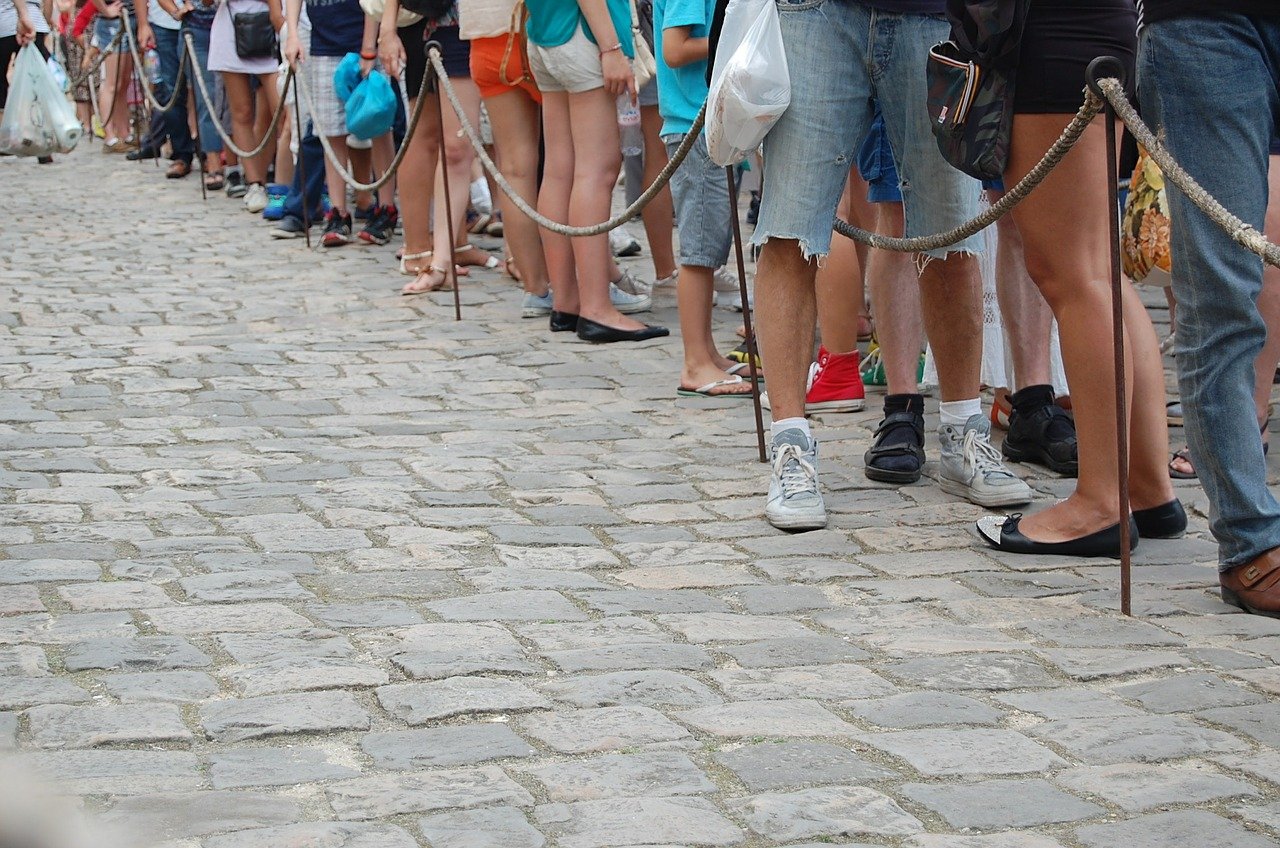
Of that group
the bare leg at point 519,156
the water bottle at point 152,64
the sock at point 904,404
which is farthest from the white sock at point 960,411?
the water bottle at point 152,64

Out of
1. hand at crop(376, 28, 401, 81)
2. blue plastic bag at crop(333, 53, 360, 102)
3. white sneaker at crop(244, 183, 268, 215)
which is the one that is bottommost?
white sneaker at crop(244, 183, 268, 215)

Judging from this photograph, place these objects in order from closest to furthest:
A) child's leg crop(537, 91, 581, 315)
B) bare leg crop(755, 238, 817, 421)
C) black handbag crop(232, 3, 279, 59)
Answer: bare leg crop(755, 238, 817, 421) < child's leg crop(537, 91, 581, 315) < black handbag crop(232, 3, 279, 59)

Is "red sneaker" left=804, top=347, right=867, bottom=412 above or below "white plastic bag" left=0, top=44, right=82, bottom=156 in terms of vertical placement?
below

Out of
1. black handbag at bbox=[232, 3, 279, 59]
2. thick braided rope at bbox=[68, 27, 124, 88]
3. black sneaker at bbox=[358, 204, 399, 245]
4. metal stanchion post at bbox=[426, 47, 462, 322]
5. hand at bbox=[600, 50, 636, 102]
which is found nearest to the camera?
hand at bbox=[600, 50, 636, 102]

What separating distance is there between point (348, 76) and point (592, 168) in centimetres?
322

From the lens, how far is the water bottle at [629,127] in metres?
7.69

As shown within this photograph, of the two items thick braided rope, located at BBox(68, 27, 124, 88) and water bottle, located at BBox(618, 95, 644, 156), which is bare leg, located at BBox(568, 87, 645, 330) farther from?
thick braided rope, located at BBox(68, 27, 124, 88)

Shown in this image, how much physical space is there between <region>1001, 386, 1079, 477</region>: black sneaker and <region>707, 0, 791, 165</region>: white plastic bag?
1.34m

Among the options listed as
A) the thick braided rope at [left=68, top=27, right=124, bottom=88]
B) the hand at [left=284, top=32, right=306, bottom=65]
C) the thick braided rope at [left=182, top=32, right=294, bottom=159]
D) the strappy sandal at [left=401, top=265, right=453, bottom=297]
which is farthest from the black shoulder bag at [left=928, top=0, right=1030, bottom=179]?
the thick braided rope at [left=68, top=27, right=124, bottom=88]

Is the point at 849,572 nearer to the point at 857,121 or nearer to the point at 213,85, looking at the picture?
the point at 857,121

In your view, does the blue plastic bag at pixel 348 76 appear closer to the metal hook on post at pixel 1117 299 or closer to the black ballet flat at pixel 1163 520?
the black ballet flat at pixel 1163 520

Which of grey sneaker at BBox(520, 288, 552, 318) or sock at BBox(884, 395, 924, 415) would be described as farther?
grey sneaker at BBox(520, 288, 552, 318)

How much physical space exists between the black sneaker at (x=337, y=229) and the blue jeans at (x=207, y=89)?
9.20ft

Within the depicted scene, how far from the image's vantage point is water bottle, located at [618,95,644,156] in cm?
769
